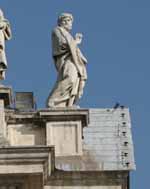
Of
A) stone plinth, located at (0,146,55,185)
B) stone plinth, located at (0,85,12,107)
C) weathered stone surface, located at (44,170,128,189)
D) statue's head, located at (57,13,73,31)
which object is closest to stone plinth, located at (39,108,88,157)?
weathered stone surface, located at (44,170,128,189)

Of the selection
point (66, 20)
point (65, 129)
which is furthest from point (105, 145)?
point (66, 20)

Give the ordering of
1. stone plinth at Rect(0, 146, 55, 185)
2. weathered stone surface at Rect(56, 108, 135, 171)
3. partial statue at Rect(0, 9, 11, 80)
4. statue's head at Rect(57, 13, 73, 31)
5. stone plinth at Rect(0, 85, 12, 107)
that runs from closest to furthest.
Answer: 1. stone plinth at Rect(0, 146, 55, 185)
2. weathered stone surface at Rect(56, 108, 135, 171)
3. stone plinth at Rect(0, 85, 12, 107)
4. partial statue at Rect(0, 9, 11, 80)
5. statue's head at Rect(57, 13, 73, 31)

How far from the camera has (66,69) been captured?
40000mm

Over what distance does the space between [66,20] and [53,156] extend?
4058 millimetres

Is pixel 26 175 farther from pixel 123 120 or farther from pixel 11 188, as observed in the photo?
pixel 123 120

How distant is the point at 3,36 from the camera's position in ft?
132

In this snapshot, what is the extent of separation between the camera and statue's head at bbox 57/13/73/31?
40.8 meters

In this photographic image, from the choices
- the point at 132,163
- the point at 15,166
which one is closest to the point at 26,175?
the point at 15,166

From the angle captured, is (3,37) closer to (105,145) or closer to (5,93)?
(5,93)

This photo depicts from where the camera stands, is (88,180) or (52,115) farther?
(52,115)

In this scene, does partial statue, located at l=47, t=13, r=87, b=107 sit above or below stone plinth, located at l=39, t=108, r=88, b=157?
above

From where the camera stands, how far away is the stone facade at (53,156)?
125 ft

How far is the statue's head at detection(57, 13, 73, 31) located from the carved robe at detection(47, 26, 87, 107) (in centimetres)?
13

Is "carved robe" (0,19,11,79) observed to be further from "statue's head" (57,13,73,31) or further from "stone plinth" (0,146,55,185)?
"stone plinth" (0,146,55,185)
